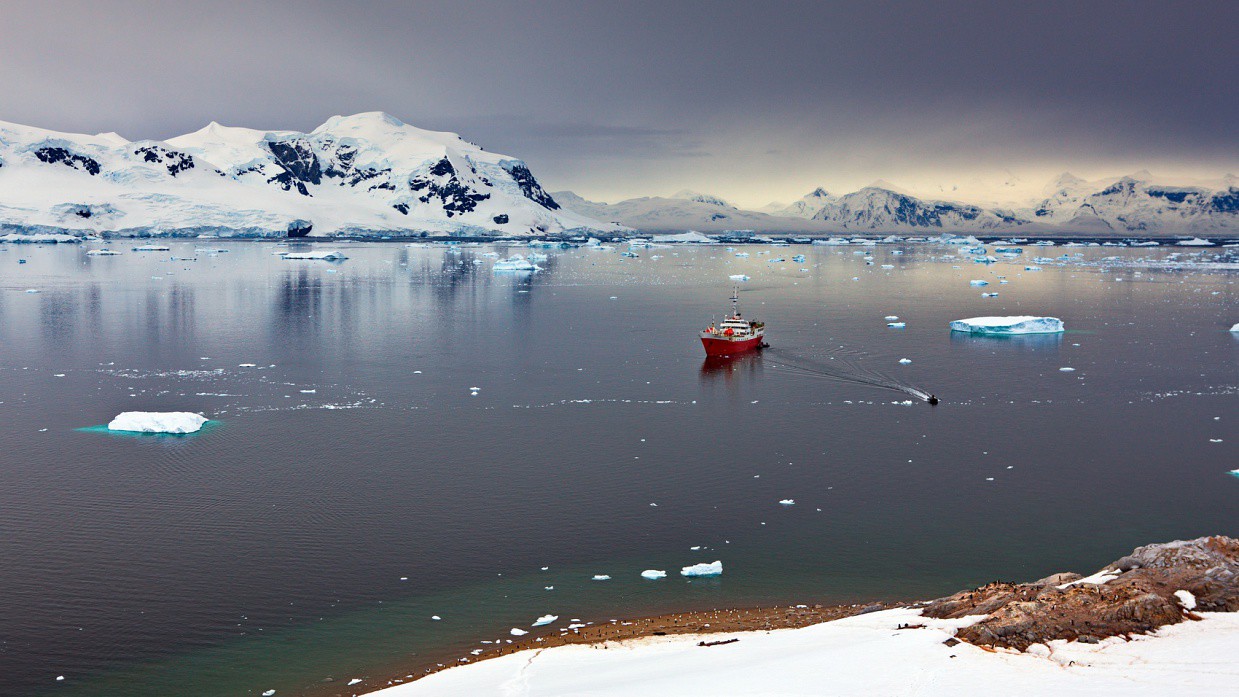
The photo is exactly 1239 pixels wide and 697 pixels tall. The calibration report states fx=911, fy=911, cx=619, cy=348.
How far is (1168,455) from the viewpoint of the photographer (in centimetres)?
2761

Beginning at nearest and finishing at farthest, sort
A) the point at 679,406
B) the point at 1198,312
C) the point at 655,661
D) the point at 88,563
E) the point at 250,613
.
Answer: the point at 655,661, the point at 250,613, the point at 88,563, the point at 679,406, the point at 1198,312

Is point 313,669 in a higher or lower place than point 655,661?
lower

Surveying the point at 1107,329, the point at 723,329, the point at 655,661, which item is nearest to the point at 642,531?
the point at 655,661

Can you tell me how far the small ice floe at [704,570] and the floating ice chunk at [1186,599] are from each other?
8268 mm

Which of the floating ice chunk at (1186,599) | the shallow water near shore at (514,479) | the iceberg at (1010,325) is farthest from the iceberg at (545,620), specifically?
the iceberg at (1010,325)

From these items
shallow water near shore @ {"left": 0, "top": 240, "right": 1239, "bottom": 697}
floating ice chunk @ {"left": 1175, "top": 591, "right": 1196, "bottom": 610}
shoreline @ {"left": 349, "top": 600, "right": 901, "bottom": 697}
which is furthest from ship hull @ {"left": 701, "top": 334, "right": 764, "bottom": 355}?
floating ice chunk @ {"left": 1175, "top": 591, "right": 1196, "bottom": 610}

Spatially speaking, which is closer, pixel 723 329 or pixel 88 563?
pixel 88 563

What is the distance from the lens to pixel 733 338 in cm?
4547

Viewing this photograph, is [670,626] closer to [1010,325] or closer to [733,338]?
[733,338]

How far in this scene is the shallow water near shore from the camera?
16969 millimetres

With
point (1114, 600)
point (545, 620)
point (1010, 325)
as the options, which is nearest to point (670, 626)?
point (545, 620)

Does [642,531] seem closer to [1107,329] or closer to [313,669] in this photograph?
[313,669]

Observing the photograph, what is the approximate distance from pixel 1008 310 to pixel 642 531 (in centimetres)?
5233

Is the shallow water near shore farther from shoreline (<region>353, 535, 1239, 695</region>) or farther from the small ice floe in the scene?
shoreline (<region>353, 535, 1239, 695</region>)
